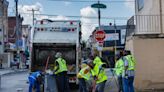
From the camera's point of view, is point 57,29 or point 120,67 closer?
point 120,67

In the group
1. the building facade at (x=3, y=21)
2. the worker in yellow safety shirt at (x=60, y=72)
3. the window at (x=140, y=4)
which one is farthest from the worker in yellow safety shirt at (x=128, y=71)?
the building facade at (x=3, y=21)

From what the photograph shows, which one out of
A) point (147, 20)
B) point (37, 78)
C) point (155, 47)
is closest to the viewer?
point (37, 78)

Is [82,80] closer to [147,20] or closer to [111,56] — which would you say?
[147,20]

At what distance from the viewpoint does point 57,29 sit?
19.9 meters

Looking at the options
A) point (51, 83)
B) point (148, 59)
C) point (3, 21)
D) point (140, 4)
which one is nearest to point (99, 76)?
point (51, 83)

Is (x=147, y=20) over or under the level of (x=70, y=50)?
over

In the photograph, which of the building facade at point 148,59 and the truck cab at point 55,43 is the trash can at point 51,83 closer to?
the truck cab at point 55,43

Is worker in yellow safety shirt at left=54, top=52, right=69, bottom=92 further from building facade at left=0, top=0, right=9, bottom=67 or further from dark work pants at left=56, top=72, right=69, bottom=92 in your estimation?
building facade at left=0, top=0, right=9, bottom=67

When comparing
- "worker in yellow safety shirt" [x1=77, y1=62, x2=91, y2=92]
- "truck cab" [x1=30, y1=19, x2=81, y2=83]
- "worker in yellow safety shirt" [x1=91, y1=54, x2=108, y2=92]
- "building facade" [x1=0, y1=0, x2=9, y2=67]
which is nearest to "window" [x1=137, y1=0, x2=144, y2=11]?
"truck cab" [x1=30, y1=19, x2=81, y2=83]

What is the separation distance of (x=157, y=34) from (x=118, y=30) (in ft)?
133

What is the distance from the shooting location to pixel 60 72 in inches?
628

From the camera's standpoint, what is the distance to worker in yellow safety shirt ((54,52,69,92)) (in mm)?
15829

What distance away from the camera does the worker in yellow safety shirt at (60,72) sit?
51.9 feet

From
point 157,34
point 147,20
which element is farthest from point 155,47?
point 147,20
